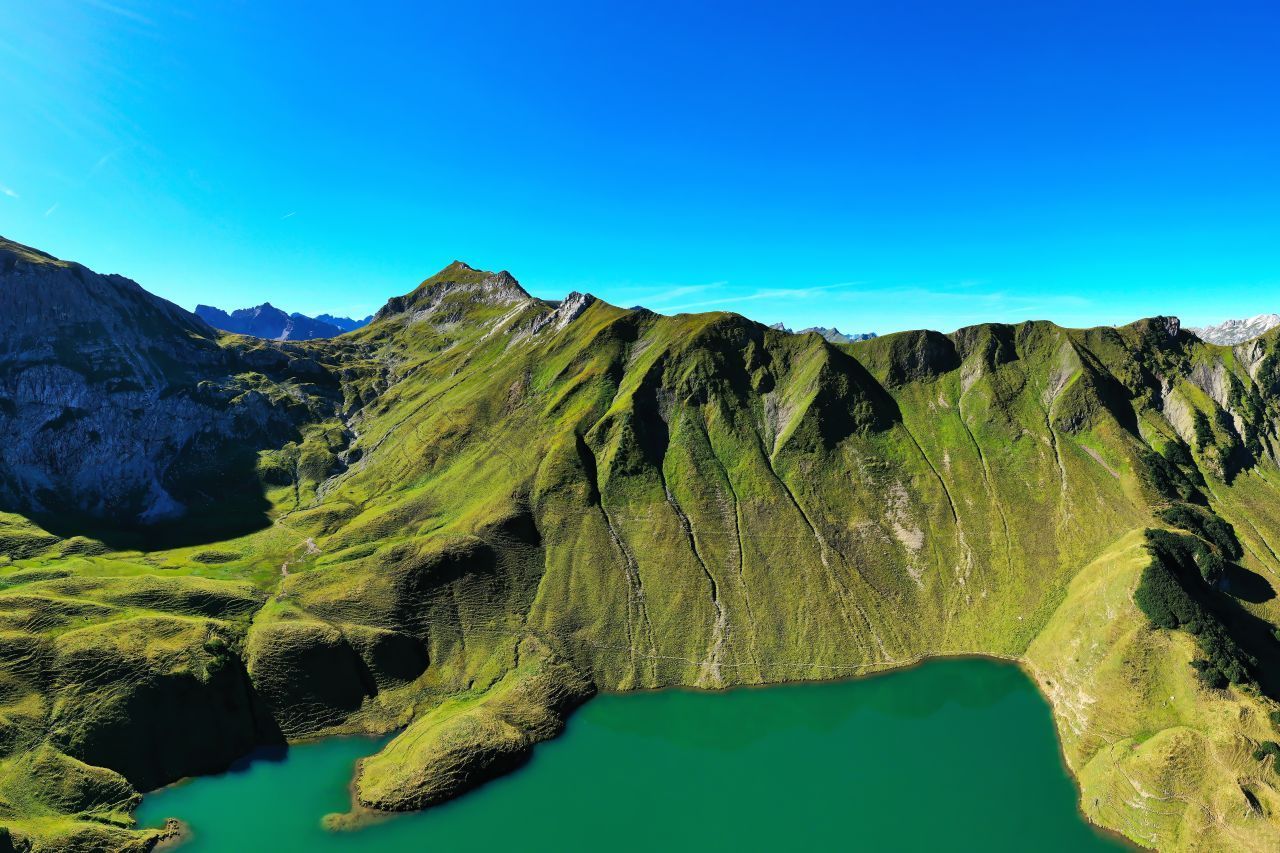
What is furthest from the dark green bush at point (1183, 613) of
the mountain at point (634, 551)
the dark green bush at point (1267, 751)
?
the dark green bush at point (1267, 751)

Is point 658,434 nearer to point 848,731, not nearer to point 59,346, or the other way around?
point 848,731

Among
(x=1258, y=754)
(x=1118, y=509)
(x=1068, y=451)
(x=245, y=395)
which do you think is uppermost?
(x=245, y=395)

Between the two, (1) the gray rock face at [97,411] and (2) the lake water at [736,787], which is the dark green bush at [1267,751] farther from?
(1) the gray rock face at [97,411]

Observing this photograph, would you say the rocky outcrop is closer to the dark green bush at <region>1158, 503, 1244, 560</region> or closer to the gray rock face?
the gray rock face

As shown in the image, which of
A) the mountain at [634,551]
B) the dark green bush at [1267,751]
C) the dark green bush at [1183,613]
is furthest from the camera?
the dark green bush at [1183,613]

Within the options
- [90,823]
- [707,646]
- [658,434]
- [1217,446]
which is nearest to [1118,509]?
[1217,446]
